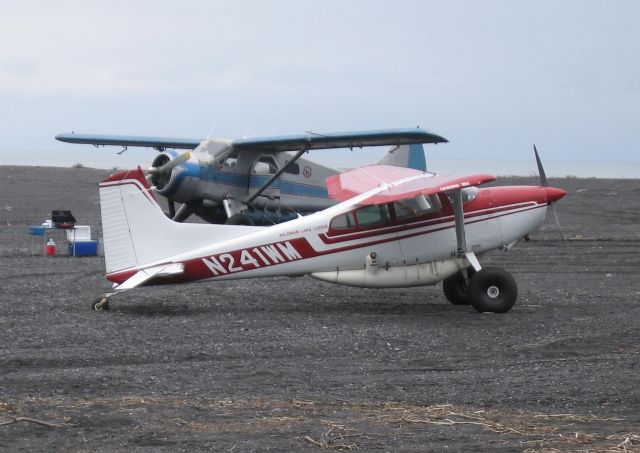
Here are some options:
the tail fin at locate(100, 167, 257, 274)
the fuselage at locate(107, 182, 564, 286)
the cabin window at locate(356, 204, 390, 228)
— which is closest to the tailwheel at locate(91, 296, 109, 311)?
the tail fin at locate(100, 167, 257, 274)

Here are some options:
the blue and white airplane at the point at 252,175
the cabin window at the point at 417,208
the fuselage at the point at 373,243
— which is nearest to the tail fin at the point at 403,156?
the blue and white airplane at the point at 252,175

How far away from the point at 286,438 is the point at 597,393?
116 inches

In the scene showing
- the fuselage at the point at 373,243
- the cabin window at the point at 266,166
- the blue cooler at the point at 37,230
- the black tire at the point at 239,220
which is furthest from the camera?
the blue cooler at the point at 37,230

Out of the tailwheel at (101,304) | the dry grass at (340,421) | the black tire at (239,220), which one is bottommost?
the dry grass at (340,421)

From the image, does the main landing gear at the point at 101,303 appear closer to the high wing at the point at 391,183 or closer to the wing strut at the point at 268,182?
the high wing at the point at 391,183

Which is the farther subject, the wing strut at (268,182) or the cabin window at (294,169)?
the cabin window at (294,169)

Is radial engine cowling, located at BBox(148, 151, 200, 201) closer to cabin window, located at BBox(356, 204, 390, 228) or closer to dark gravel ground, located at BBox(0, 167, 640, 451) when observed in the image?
dark gravel ground, located at BBox(0, 167, 640, 451)

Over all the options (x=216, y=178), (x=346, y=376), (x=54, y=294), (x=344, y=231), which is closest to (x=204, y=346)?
(x=346, y=376)

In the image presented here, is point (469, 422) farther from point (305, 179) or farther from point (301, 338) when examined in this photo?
point (305, 179)

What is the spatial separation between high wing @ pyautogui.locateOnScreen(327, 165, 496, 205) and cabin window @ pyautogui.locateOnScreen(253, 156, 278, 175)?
618cm

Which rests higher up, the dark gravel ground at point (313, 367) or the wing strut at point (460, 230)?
the wing strut at point (460, 230)

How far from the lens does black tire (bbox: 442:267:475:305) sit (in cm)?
1449

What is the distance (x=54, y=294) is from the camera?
14797mm

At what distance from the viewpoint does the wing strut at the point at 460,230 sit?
13.7 m
